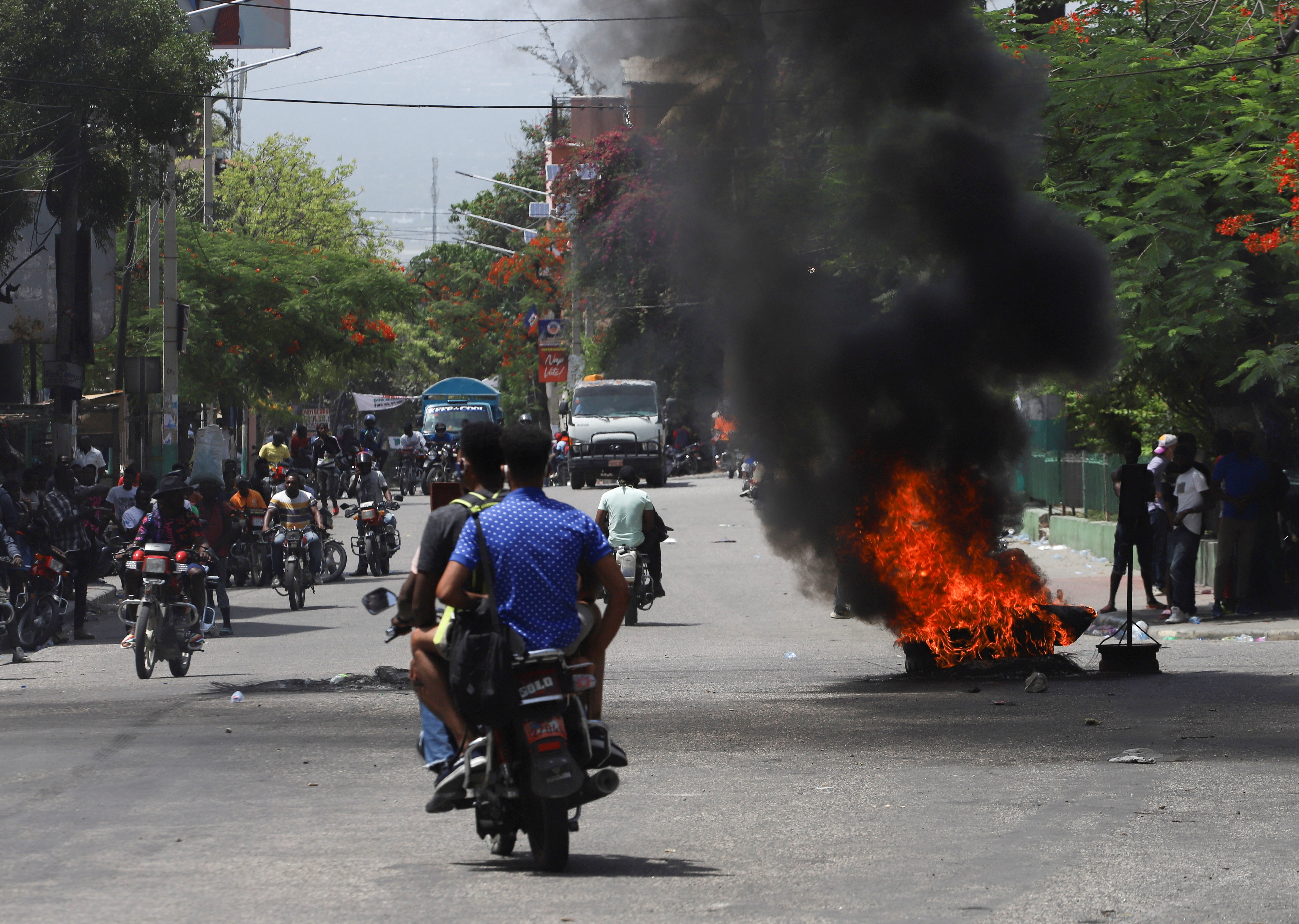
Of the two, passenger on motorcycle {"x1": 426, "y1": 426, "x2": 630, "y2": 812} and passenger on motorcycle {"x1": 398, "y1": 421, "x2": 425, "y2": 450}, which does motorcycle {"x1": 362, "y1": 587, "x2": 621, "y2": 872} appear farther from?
passenger on motorcycle {"x1": 398, "y1": 421, "x2": 425, "y2": 450}

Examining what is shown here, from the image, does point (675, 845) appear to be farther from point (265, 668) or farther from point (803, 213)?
point (803, 213)

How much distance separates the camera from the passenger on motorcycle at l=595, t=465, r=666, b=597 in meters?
15.6

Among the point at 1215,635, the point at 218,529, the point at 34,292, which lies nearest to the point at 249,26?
the point at 34,292

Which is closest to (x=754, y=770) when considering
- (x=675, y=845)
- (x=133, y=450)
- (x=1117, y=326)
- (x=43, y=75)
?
(x=675, y=845)

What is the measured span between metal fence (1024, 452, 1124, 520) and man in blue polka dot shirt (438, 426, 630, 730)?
14.5m

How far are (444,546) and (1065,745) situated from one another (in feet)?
13.2

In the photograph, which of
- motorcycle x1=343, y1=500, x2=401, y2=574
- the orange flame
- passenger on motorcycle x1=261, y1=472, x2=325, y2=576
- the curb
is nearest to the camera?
the orange flame

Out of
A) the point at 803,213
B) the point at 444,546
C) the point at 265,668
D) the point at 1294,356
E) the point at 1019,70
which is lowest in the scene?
the point at 265,668

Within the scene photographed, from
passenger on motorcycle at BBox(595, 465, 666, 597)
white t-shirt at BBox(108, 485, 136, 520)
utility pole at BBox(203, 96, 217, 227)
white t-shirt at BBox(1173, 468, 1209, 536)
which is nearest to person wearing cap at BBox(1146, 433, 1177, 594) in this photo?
white t-shirt at BBox(1173, 468, 1209, 536)

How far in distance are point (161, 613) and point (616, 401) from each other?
25.8m

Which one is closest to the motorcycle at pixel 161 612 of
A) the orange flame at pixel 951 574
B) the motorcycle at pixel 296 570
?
the orange flame at pixel 951 574

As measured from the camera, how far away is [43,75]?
17.0 metres

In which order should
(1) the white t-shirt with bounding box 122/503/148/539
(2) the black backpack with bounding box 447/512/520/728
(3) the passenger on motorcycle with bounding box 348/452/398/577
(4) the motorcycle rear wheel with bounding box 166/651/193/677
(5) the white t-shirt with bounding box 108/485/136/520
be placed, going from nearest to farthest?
(2) the black backpack with bounding box 447/512/520/728, (4) the motorcycle rear wheel with bounding box 166/651/193/677, (1) the white t-shirt with bounding box 122/503/148/539, (5) the white t-shirt with bounding box 108/485/136/520, (3) the passenger on motorcycle with bounding box 348/452/398/577

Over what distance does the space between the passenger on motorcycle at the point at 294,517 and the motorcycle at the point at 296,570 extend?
97 mm
